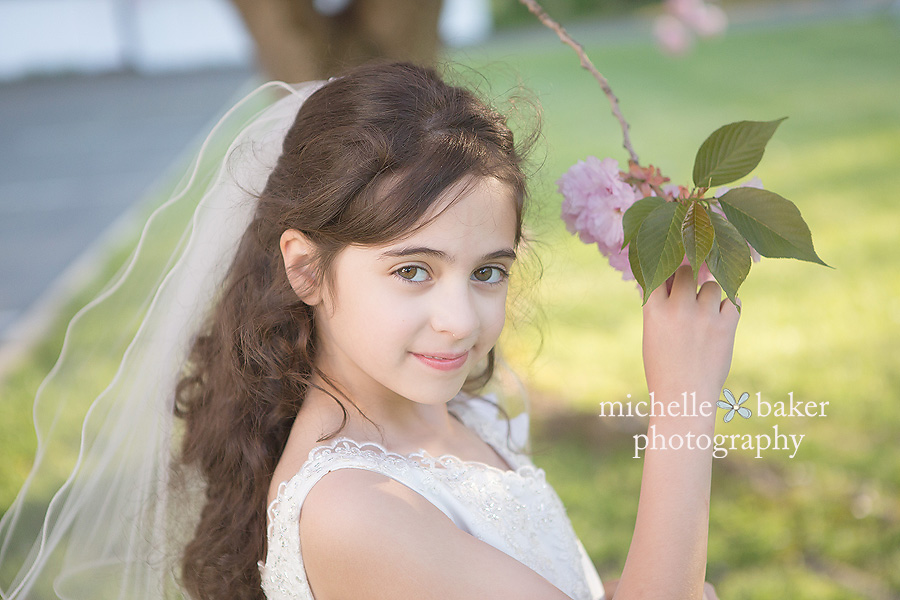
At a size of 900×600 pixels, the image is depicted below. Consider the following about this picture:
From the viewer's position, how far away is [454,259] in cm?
140

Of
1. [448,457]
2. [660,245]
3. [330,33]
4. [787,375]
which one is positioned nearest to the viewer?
[660,245]

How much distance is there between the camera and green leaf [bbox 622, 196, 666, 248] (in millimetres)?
1313

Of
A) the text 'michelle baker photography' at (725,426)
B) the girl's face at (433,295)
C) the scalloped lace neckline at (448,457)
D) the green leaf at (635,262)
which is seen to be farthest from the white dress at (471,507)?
the green leaf at (635,262)

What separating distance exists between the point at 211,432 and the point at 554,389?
2792 mm

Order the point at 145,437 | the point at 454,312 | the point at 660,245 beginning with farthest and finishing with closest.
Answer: the point at 145,437 < the point at 454,312 < the point at 660,245

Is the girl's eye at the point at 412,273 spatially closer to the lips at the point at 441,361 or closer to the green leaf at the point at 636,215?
the lips at the point at 441,361

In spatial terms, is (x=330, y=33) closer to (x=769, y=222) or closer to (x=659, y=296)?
(x=659, y=296)

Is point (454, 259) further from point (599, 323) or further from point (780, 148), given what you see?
point (780, 148)

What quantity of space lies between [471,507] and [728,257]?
62cm

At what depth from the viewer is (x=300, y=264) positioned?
5.07 ft

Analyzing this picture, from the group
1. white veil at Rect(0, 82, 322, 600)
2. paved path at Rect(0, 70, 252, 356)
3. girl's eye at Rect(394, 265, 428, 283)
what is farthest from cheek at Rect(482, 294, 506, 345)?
paved path at Rect(0, 70, 252, 356)

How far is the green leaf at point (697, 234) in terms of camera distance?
1.28 meters

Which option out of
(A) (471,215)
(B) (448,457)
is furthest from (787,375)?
(A) (471,215)

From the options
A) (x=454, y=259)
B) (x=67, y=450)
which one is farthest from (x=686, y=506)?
(x=67, y=450)
